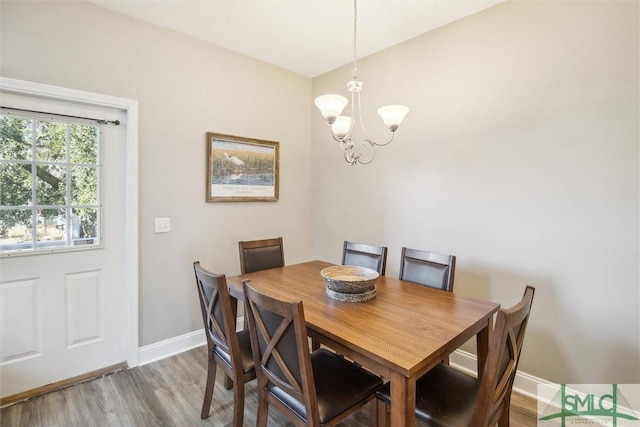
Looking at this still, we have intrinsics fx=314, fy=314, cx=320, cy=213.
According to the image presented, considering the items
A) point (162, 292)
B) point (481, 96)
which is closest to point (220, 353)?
point (162, 292)

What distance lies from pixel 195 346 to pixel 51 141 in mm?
1961

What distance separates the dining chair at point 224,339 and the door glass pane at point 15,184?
1.36 m

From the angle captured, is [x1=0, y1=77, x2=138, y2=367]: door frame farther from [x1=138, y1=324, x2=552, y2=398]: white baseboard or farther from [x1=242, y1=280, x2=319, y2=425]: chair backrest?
[x1=242, y1=280, x2=319, y2=425]: chair backrest

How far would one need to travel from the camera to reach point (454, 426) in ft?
4.14

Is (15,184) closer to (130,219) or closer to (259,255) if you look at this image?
(130,219)

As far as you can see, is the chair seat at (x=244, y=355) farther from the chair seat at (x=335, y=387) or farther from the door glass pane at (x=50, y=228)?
the door glass pane at (x=50, y=228)

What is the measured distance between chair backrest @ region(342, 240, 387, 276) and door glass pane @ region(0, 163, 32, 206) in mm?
2286

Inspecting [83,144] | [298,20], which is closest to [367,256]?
[298,20]

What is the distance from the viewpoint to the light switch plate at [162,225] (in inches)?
102

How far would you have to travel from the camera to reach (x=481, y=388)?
1.19m

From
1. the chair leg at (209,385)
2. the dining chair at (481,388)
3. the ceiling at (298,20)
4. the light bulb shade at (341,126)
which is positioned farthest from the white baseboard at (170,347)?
the ceiling at (298,20)

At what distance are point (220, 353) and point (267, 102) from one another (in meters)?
2.44

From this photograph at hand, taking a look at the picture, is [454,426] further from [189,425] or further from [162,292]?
[162,292]

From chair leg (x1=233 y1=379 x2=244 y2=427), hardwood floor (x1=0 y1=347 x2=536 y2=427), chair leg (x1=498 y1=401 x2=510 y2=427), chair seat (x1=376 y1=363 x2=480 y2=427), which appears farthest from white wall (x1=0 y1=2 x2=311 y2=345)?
chair leg (x1=498 y1=401 x2=510 y2=427)
